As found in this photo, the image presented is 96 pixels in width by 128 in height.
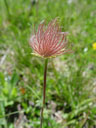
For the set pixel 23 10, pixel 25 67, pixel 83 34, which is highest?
pixel 23 10

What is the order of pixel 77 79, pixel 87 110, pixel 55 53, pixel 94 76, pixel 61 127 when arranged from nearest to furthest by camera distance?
pixel 55 53 < pixel 61 127 < pixel 87 110 < pixel 77 79 < pixel 94 76

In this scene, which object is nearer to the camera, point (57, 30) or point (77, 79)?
point (57, 30)

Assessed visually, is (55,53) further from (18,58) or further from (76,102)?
(18,58)

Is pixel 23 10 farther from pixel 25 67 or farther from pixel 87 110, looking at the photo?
pixel 87 110

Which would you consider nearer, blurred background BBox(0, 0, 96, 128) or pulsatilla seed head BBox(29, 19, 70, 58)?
pulsatilla seed head BBox(29, 19, 70, 58)

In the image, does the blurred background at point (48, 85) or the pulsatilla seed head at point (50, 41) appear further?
the blurred background at point (48, 85)

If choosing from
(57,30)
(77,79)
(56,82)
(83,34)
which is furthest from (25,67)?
(83,34)

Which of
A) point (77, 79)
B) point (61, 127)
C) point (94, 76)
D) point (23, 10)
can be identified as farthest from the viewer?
point (23, 10)

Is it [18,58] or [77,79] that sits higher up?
[18,58]
